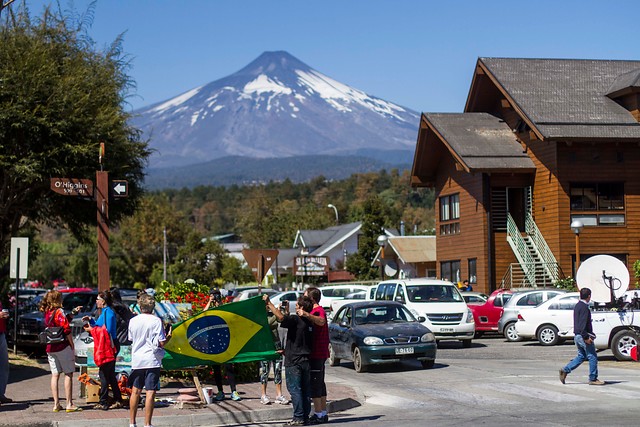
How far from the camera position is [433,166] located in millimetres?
47719

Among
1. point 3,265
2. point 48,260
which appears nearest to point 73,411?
point 3,265

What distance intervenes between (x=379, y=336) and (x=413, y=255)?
36.5 metres

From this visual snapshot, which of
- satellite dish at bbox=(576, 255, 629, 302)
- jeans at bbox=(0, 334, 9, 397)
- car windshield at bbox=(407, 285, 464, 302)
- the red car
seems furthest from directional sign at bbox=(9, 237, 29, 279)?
the red car

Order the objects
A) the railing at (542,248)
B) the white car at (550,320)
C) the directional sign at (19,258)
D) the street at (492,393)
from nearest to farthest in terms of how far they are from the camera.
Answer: the street at (492,393) → the directional sign at (19,258) → the white car at (550,320) → the railing at (542,248)

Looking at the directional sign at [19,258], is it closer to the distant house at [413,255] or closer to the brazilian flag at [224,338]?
the brazilian flag at [224,338]

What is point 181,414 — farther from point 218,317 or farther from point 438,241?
→ point 438,241

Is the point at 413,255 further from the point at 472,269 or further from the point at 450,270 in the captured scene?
the point at 472,269

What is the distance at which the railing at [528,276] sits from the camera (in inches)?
1527

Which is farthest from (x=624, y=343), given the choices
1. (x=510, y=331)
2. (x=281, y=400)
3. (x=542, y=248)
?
(x=542, y=248)

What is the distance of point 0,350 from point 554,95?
A: 31.2 meters

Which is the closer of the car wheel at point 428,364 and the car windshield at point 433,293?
the car wheel at point 428,364

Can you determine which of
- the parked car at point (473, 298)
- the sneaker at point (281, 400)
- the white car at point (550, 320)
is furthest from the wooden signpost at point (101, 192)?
the parked car at point (473, 298)

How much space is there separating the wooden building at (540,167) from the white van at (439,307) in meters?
12.3

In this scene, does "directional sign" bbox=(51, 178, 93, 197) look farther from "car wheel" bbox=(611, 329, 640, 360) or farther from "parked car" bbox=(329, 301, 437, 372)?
"car wheel" bbox=(611, 329, 640, 360)
